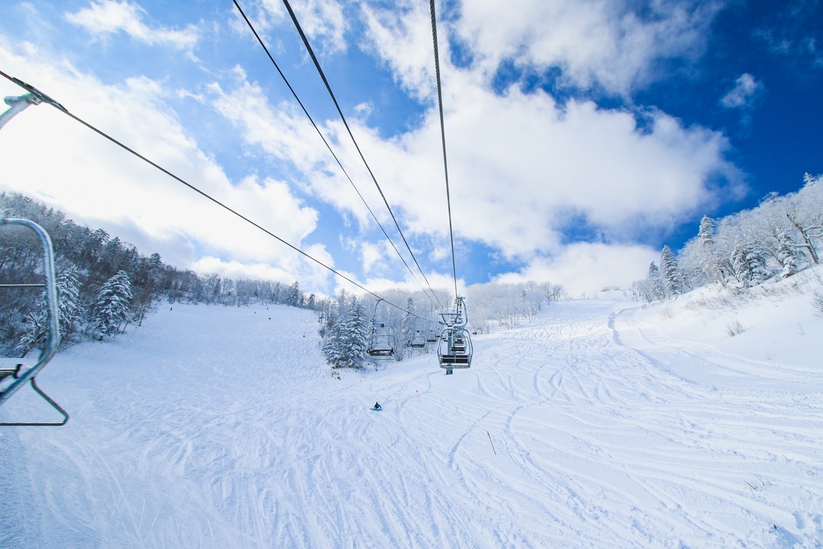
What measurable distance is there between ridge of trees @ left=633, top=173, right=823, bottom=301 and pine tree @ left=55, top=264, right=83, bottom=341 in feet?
238

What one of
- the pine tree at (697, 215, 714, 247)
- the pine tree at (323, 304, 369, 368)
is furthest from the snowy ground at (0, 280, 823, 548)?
the pine tree at (697, 215, 714, 247)

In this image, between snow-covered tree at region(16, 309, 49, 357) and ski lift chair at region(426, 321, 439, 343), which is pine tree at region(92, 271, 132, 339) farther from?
ski lift chair at region(426, 321, 439, 343)

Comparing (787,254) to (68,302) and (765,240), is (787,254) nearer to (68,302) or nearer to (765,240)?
(765,240)

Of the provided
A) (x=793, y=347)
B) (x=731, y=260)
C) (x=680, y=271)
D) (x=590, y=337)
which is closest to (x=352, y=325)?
(x=590, y=337)

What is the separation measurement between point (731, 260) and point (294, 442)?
59231 mm

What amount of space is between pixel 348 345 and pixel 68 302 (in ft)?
82.6

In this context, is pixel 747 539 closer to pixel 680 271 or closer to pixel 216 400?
pixel 216 400

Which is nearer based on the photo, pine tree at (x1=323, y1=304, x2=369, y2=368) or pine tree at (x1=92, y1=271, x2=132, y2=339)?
pine tree at (x1=92, y1=271, x2=132, y2=339)

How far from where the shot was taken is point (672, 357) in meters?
20.4

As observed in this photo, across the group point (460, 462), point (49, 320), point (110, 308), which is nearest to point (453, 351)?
point (460, 462)

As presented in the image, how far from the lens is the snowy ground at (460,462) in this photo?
22.7 feet

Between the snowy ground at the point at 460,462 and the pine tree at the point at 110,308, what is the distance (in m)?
11.3

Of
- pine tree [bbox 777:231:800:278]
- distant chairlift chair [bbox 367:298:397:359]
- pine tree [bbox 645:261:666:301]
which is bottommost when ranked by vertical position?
distant chairlift chair [bbox 367:298:397:359]

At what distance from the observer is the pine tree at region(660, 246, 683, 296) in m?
55.7
